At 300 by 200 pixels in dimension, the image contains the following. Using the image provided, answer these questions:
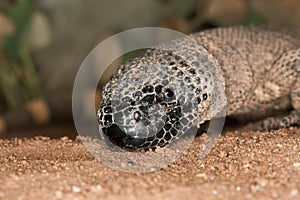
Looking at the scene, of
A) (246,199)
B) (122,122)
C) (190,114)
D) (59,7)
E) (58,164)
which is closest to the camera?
(246,199)

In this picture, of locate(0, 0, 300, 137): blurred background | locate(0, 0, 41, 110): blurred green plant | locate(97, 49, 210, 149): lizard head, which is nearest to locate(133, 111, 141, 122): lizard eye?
locate(97, 49, 210, 149): lizard head

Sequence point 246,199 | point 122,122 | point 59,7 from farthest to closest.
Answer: point 59,7, point 122,122, point 246,199

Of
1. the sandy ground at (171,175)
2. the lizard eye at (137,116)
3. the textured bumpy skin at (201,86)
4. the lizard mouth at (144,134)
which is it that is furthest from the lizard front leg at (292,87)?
the lizard eye at (137,116)

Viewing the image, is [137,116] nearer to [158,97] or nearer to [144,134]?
[144,134]

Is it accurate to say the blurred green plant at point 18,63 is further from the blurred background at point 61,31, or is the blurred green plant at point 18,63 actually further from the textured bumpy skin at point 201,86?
the textured bumpy skin at point 201,86

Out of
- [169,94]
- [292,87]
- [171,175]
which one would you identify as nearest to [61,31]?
[292,87]

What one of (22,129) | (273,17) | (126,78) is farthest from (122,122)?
(273,17)

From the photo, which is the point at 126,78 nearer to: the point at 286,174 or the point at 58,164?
the point at 58,164

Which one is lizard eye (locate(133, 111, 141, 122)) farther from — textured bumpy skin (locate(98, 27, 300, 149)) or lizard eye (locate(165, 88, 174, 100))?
lizard eye (locate(165, 88, 174, 100))
